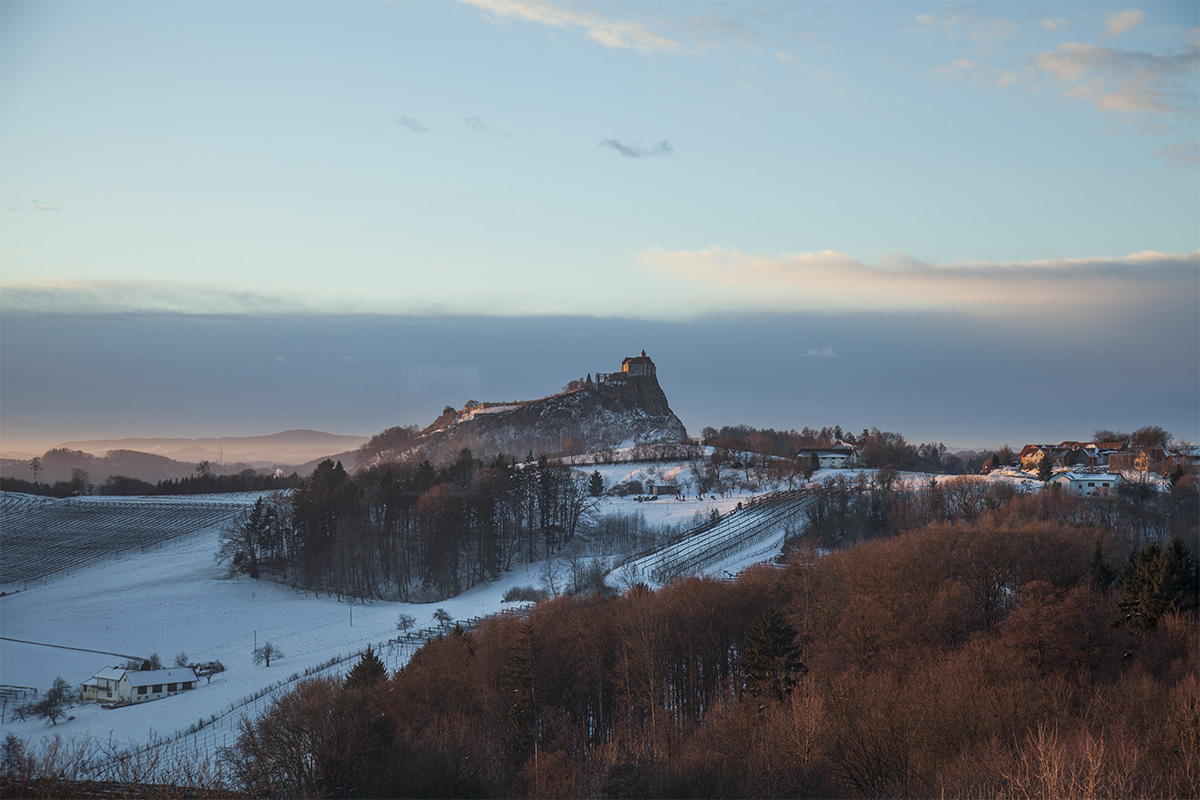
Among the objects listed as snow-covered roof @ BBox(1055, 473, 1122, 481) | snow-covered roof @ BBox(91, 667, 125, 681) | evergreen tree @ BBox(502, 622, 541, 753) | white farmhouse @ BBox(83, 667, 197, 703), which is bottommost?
white farmhouse @ BBox(83, 667, 197, 703)

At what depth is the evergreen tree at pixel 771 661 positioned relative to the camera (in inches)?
1225

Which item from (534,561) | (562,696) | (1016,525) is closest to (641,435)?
(534,561)

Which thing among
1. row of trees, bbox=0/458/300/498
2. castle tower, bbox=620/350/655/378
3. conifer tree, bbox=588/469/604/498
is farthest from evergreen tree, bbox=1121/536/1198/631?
castle tower, bbox=620/350/655/378

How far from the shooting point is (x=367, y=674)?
34.2 meters

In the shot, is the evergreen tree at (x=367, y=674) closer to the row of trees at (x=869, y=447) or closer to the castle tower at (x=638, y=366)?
the row of trees at (x=869, y=447)

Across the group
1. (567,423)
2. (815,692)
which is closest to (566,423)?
(567,423)

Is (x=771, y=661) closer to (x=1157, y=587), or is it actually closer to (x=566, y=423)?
(x=1157, y=587)

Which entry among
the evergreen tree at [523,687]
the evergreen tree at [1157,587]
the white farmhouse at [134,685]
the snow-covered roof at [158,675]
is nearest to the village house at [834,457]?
the evergreen tree at [1157,587]

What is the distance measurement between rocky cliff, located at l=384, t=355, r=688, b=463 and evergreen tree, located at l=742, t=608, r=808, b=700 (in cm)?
11499

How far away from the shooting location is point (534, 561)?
7012 cm

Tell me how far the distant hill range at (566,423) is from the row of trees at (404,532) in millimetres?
65687

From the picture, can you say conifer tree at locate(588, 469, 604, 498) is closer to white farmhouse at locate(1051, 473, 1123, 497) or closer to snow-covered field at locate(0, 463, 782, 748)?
snow-covered field at locate(0, 463, 782, 748)

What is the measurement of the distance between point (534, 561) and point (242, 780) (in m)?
45.4

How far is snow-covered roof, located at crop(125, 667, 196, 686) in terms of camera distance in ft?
134
